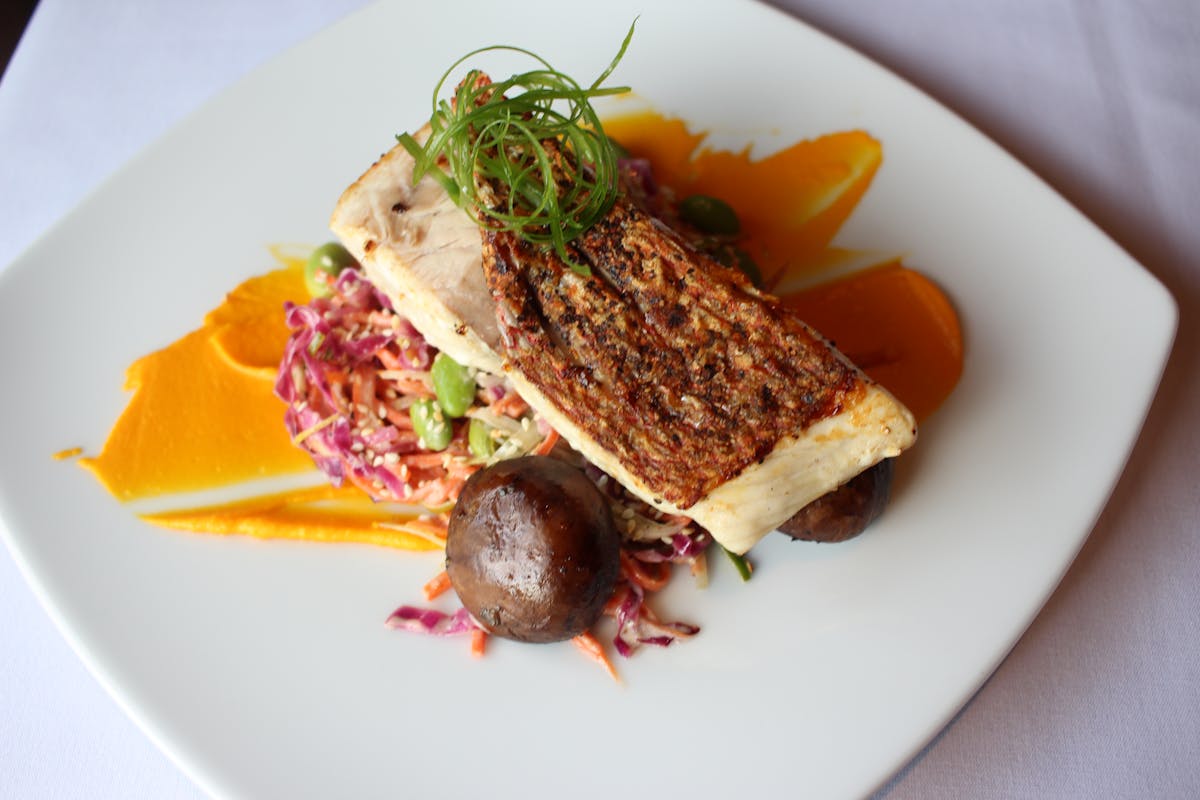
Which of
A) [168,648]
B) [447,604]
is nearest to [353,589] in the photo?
[447,604]

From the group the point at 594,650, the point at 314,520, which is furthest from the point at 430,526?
the point at 594,650

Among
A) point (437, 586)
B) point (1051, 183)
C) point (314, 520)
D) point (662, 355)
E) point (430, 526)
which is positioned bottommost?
point (1051, 183)

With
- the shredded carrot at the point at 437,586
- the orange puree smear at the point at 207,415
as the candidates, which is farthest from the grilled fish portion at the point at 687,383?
the orange puree smear at the point at 207,415

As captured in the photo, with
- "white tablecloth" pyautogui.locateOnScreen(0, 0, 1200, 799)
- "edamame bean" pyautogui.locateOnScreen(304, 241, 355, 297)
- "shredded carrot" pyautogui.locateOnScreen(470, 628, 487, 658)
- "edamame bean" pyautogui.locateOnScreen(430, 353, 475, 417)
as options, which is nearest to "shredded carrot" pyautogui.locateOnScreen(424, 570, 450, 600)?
"shredded carrot" pyautogui.locateOnScreen(470, 628, 487, 658)

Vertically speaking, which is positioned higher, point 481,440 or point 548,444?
point 481,440

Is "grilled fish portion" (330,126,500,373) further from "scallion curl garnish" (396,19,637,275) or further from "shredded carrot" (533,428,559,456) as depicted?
"shredded carrot" (533,428,559,456)

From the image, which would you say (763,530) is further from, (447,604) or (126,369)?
(126,369)

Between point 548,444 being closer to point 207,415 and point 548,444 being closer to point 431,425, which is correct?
point 431,425
